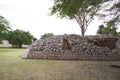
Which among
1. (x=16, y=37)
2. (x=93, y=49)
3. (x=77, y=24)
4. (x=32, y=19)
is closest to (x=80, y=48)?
(x=93, y=49)

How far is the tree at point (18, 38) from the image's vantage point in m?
31.5

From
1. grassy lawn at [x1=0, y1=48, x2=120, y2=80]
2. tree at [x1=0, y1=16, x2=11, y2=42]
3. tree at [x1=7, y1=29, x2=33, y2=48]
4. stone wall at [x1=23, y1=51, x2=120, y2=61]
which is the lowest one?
grassy lawn at [x1=0, y1=48, x2=120, y2=80]

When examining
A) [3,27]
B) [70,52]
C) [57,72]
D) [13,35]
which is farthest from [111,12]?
[13,35]

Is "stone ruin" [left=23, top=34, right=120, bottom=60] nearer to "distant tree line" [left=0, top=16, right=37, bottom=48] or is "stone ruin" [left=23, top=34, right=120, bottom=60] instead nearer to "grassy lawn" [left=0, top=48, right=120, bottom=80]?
"grassy lawn" [left=0, top=48, right=120, bottom=80]

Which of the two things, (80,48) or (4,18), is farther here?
(4,18)

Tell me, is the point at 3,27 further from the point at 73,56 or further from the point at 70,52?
the point at 73,56

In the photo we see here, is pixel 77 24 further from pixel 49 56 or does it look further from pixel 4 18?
pixel 4 18

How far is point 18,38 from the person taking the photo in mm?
31281

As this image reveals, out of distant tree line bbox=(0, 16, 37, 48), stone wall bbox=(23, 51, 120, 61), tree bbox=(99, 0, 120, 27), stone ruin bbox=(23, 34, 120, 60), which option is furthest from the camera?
distant tree line bbox=(0, 16, 37, 48)

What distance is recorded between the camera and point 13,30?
32719 millimetres

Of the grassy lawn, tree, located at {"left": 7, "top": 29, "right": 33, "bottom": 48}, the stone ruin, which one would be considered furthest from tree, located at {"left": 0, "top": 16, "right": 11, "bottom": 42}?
the grassy lawn

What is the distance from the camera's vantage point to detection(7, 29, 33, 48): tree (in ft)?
103

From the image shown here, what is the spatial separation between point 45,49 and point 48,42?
124cm

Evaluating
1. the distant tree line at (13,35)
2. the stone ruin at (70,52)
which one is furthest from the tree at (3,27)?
the stone ruin at (70,52)
